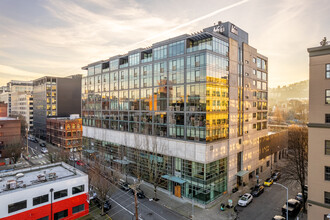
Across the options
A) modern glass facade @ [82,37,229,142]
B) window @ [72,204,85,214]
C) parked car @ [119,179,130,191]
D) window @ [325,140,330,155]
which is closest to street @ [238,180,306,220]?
modern glass facade @ [82,37,229,142]

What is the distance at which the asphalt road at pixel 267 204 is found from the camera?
101ft

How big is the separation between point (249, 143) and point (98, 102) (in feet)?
142

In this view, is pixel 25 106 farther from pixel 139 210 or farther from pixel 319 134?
pixel 319 134

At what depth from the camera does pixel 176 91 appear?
38781mm

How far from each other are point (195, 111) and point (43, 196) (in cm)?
2618

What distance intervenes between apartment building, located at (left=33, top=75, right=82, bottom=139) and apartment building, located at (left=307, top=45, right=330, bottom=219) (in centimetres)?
10620

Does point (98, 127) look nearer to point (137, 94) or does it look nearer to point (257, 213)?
point (137, 94)

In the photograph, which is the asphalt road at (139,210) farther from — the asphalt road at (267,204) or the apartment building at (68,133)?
the apartment building at (68,133)

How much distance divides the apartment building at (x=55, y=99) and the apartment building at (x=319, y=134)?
348 ft

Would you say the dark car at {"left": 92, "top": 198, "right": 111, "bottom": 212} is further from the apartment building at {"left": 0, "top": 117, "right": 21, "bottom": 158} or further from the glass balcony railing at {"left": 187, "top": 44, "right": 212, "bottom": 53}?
the apartment building at {"left": 0, "top": 117, "right": 21, "bottom": 158}

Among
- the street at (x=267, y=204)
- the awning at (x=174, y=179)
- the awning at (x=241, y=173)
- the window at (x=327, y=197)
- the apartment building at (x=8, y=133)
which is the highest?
the apartment building at (x=8, y=133)

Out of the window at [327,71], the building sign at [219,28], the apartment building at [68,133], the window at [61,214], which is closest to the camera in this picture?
the window at [327,71]

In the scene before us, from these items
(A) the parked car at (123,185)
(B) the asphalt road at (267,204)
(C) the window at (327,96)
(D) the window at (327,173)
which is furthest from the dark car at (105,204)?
(C) the window at (327,96)

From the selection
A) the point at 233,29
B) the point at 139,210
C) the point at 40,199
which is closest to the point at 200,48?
the point at 233,29
